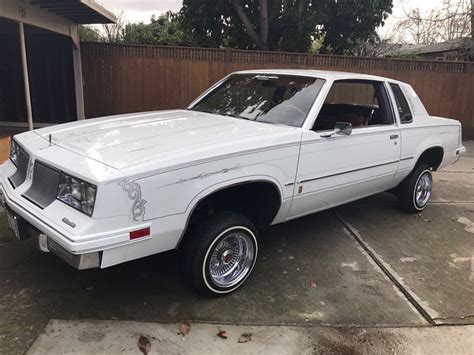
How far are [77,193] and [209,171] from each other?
2.96 ft

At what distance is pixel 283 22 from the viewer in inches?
472

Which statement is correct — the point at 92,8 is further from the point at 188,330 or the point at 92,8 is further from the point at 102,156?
the point at 188,330

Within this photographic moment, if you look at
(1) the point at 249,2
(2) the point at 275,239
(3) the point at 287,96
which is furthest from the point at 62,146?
(1) the point at 249,2

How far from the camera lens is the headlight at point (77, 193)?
2756 millimetres

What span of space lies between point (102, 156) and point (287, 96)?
2.05m

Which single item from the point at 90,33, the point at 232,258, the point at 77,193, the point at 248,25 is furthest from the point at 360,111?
the point at 90,33

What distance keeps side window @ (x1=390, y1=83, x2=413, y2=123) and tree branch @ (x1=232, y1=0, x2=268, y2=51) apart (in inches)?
301

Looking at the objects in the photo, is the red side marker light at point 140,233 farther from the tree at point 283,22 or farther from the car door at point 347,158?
the tree at point 283,22

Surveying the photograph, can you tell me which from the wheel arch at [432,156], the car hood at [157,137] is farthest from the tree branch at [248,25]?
the car hood at [157,137]

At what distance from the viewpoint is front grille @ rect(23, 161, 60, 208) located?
305 centimetres

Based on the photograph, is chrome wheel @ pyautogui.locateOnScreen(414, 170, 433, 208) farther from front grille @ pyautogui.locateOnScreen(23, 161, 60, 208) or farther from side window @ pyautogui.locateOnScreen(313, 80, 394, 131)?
front grille @ pyautogui.locateOnScreen(23, 161, 60, 208)

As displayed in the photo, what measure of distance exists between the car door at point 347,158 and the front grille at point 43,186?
198 centimetres

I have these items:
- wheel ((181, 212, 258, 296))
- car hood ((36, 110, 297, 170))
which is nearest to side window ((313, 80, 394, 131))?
car hood ((36, 110, 297, 170))

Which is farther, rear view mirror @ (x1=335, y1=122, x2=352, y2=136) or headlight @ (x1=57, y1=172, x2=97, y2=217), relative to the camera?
rear view mirror @ (x1=335, y1=122, x2=352, y2=136)
